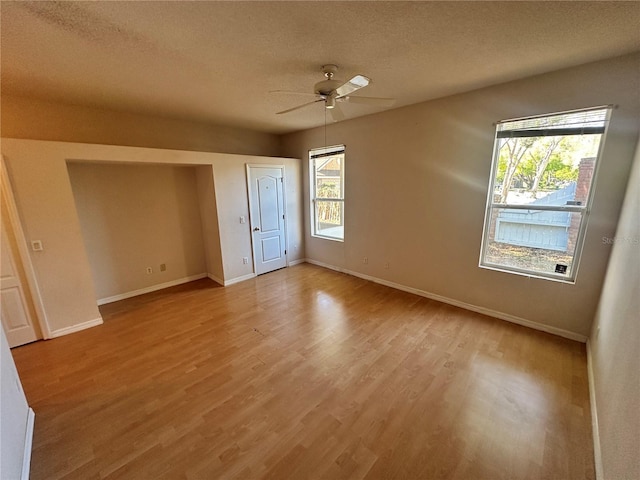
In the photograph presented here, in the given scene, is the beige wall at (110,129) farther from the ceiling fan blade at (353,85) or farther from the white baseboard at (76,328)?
the ceiling fan blade at (353,85)

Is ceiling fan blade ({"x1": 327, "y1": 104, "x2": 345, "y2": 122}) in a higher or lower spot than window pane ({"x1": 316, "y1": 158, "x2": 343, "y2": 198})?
higher

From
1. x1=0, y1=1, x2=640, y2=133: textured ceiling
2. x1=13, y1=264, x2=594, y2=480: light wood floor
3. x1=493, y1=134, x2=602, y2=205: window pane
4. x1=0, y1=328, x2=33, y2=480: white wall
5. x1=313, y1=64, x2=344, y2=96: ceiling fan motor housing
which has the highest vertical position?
x1=0, y1=1, x2=640, y2=133: textured ceiling

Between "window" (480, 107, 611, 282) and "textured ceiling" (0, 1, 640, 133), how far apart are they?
0.56 metres

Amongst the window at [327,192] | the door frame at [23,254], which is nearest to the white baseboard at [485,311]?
the window at [327,192]

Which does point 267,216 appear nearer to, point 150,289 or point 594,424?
point 150,289

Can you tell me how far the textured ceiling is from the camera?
1.50 metres

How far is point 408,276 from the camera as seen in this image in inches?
153

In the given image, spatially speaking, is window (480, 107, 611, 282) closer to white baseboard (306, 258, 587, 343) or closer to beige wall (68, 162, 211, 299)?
white baseboard (306, 258, 587, 343)

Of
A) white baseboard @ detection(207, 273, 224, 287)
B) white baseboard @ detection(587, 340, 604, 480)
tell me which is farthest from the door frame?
white baseboard @ detection(587, 340, 604, 480)

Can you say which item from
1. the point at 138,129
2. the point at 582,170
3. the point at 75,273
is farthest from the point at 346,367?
the point at 138,129

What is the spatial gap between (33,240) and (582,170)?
5.62m

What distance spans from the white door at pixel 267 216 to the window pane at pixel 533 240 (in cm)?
344

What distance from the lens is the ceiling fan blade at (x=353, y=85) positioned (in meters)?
1.87

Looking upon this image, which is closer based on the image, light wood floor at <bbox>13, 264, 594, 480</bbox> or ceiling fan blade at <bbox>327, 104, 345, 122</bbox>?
light wood floor at <bbox>13, 264, 594, 480</bbox>
